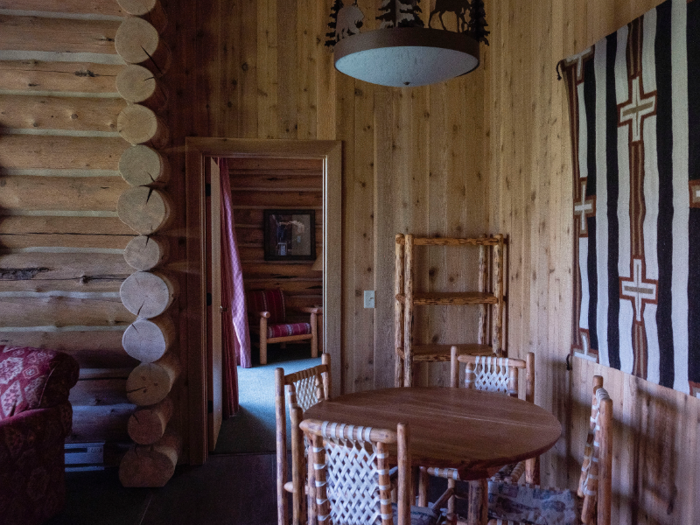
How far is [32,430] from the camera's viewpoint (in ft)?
8.24

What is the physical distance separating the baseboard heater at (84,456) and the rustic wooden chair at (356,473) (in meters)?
Answer: 2.26

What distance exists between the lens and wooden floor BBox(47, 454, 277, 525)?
2.79 metres

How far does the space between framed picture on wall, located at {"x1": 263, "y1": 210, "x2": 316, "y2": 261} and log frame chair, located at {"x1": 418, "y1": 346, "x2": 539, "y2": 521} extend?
4.55 m

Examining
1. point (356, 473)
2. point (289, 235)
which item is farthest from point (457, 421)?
point (289, 235)

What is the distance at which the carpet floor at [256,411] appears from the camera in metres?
3.81

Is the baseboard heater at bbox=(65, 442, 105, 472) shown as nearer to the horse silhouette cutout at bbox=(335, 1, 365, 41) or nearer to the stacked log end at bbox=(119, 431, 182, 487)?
the stacked log end at bbox=(119, 431, 182, 487)

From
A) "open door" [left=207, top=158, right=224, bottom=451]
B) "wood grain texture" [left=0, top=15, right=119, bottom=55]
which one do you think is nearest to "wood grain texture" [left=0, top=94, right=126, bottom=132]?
→ "wood grain texture" [left=0, top=15, right=119, bottom=55]

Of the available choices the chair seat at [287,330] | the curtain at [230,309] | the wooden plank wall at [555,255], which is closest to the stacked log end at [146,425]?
the curtain at [230,309]

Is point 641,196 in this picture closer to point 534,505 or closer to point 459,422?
point 459,422

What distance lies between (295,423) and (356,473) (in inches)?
9.8

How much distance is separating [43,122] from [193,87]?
0.91 meters

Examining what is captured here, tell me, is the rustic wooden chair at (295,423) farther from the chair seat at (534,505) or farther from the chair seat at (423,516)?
the chair seat at (534,505)

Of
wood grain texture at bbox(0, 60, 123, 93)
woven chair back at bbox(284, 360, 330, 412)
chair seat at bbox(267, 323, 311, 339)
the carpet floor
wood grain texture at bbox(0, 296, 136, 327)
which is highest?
wood grain texture at bbox(0, 60, 123, 93)

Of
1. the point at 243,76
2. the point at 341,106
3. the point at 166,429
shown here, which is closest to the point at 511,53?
the point at 341,106
